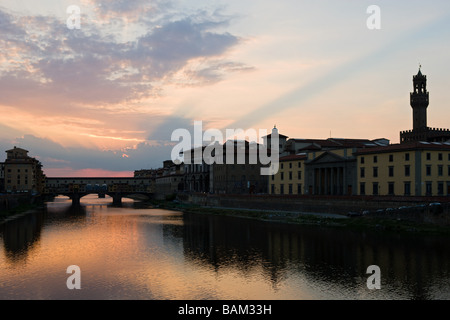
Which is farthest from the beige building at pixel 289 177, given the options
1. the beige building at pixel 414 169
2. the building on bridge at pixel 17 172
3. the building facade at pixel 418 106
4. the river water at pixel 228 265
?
the building on bridge at pixel 17 172

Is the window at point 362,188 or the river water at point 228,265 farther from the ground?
the window at point 362,188

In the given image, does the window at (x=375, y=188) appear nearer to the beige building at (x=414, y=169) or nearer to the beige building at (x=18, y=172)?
the beige building at (x=414, y=169)

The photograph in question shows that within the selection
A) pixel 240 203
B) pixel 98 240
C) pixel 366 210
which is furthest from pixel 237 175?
pixel 98 240

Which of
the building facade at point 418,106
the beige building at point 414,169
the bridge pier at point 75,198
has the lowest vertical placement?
the bridge pier at point 75,198

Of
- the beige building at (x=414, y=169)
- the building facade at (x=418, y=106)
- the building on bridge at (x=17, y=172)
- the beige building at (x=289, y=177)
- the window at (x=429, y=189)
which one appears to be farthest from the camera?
the building facade at (x=418, y=106)

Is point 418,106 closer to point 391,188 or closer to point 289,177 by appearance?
point 289,177

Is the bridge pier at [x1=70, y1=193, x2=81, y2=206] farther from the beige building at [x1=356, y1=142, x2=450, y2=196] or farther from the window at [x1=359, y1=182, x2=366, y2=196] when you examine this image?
the beige building at [x1=356, y1=142, x2=450, y2=196]

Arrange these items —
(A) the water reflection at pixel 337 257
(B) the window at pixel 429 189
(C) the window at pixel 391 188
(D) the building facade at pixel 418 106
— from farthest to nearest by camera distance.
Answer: (D) the building facade at pixel 418 106
(C) the window at pixel 391 188
(B) the window at pixel 429 189
(A) the water reflection at pixel 337 257

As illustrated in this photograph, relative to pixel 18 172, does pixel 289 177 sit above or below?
below

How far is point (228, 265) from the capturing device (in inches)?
1506

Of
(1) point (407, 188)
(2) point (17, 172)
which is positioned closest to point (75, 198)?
(2) point (17, 172)

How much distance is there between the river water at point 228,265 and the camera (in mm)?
29594

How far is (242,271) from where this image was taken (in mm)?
35781
